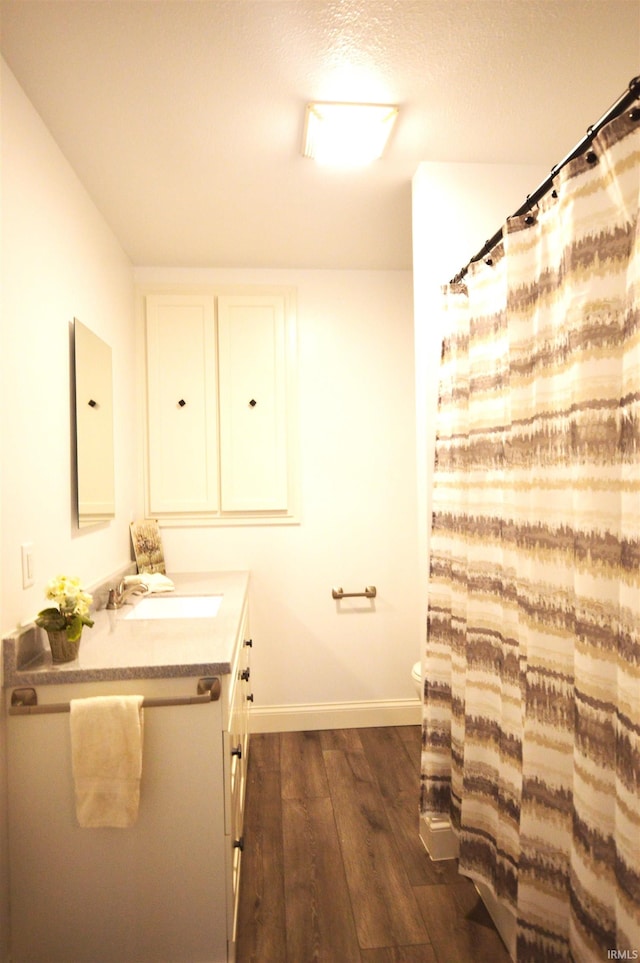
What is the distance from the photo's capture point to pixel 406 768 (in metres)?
2.63

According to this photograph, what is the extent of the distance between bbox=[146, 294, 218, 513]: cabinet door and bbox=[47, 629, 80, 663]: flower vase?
153 cm

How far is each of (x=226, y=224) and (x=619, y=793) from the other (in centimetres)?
256

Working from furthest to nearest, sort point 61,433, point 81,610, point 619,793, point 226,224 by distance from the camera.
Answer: point 226,224
point 61,433
point 81,610
point 619,793

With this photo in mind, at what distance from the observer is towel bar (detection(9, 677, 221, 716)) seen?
4.77ft

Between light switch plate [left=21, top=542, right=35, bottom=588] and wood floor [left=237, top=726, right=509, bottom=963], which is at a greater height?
light switch plate [left=21, top=542, right=35, bottom=588]

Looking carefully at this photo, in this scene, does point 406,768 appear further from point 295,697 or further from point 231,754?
point 231,754

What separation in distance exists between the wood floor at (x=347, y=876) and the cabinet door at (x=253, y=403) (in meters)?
1.39

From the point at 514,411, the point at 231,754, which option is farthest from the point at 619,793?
the point at 231,754

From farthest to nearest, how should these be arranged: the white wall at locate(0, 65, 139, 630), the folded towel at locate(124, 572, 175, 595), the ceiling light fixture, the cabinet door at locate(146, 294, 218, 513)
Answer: the cabinet door at locate(146, 294, 218, 513), the folded towel at locate(124, 572, 175, 595), the ceiling light fixture, the white wall at locate(0, 65, 139, 630)

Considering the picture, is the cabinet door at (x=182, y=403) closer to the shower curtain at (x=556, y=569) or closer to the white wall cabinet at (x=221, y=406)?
the white wall cabinet at (x=221, y=406)

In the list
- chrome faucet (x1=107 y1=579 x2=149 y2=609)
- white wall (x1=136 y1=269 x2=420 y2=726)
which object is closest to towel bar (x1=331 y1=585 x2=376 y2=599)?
white wall (x1=136 y1=269 x2=420 y2=726)

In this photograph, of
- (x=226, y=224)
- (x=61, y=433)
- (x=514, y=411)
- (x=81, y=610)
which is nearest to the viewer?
(x=514, y=411)

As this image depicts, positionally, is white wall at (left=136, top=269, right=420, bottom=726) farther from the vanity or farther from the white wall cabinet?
the vanity

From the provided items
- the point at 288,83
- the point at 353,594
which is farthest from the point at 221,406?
the point at 288,83
